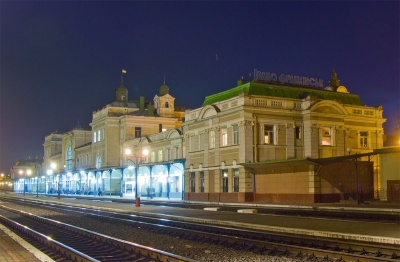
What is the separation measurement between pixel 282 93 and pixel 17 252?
3625 centimetres

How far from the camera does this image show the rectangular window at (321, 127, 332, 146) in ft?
157

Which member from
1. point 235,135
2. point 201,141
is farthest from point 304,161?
point 201,141

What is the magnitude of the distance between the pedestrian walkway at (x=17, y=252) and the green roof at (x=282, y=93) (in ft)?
A: 96.2

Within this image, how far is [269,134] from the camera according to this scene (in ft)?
150

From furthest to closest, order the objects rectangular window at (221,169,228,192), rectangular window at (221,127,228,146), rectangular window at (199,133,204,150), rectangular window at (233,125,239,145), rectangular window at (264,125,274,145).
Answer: rectangular window at (199,133,204,150)
rectangular window at (221,127,228,146)
rectangular window at (221,169,228,192)
rectangular window at (264,125,274,145)
rectangular window at (233,125,239,145)

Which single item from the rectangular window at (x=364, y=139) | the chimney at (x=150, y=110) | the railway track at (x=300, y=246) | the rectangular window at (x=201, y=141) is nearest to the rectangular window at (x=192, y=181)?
the rectangular window at (x=201, y=141)

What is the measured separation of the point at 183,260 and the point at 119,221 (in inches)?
593

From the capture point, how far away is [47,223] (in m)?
27.1

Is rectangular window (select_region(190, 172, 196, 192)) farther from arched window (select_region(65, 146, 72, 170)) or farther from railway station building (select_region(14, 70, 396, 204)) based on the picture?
arched window (select_region(65, 146, 72, 170))

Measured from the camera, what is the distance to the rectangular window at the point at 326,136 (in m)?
47.8

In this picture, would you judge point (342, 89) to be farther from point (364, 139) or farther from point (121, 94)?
point (121, 94)

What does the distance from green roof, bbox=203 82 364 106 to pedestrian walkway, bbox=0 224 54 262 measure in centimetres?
2933

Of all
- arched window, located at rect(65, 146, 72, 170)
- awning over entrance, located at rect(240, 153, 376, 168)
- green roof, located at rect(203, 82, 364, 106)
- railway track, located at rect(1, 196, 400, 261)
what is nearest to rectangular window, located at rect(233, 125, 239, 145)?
green roof, located at rect(203, 82, 364, 106)

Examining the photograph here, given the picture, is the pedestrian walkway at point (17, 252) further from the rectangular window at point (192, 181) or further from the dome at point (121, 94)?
the dome at point (121, 94)
